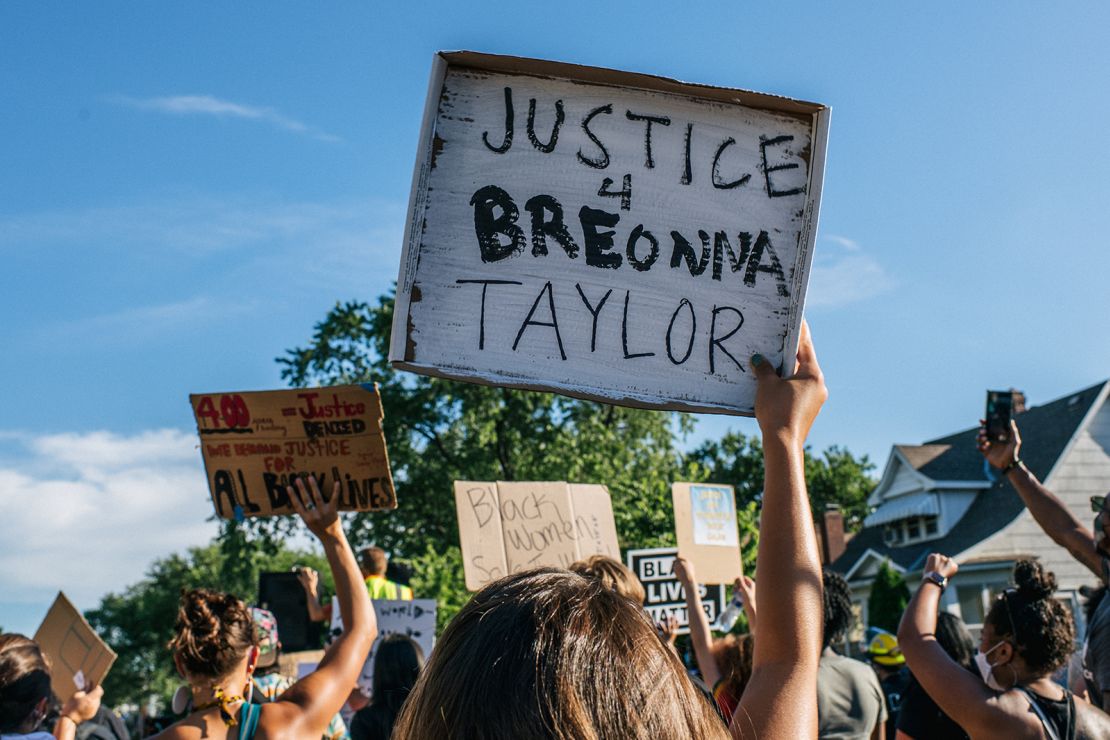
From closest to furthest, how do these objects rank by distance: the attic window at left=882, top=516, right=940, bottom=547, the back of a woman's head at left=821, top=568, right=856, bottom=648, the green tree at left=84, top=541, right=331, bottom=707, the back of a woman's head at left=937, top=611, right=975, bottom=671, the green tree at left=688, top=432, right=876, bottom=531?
the back of a woman's head at left=821, top=568, right=856, bottom=648, the back of a woman's head at left=937, top=611, right=975, bottom=671, the attic window at left=882, top=516, right=940, bottom=547, the green tree at left=688, top=432, right=876, bottom=531, the green tree at left=84, top=541, right=331, bottom=707

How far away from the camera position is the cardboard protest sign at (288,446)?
143 inches

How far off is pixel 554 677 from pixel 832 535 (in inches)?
1719

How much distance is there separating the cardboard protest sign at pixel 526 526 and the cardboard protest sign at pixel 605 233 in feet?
14.6

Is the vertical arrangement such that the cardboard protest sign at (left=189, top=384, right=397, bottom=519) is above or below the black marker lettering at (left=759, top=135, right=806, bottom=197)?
below

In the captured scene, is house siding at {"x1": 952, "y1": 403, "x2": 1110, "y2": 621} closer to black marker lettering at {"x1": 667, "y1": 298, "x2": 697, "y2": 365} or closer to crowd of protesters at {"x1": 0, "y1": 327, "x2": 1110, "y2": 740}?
crowd of protesters at {"x1": 0, "y1": 327, "x2": 1110, "y2": 740}

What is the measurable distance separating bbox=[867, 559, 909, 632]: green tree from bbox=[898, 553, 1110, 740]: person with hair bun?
27.1 meters

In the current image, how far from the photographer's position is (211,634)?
318cm

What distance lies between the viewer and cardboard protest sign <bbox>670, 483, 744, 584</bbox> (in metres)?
7.20

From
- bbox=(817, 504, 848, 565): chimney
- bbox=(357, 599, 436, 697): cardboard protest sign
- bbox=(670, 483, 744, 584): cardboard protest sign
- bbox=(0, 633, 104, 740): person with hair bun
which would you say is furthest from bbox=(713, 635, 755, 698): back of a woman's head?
bbox=(817, 504, 848, 565): chimney

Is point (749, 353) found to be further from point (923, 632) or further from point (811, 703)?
point (923, 632)

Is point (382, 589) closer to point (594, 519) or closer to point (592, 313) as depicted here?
point (594, 519)

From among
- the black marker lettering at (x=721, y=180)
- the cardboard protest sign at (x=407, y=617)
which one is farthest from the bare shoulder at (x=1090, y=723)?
the cardboard protest sign at (x=407, y=617)

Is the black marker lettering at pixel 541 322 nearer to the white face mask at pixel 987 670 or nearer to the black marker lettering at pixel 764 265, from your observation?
the black marker lettering at pixel 764 265

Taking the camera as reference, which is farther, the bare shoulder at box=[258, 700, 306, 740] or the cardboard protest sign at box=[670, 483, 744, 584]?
the cardboard protest sign at box=[670, 483, 744, 584]
